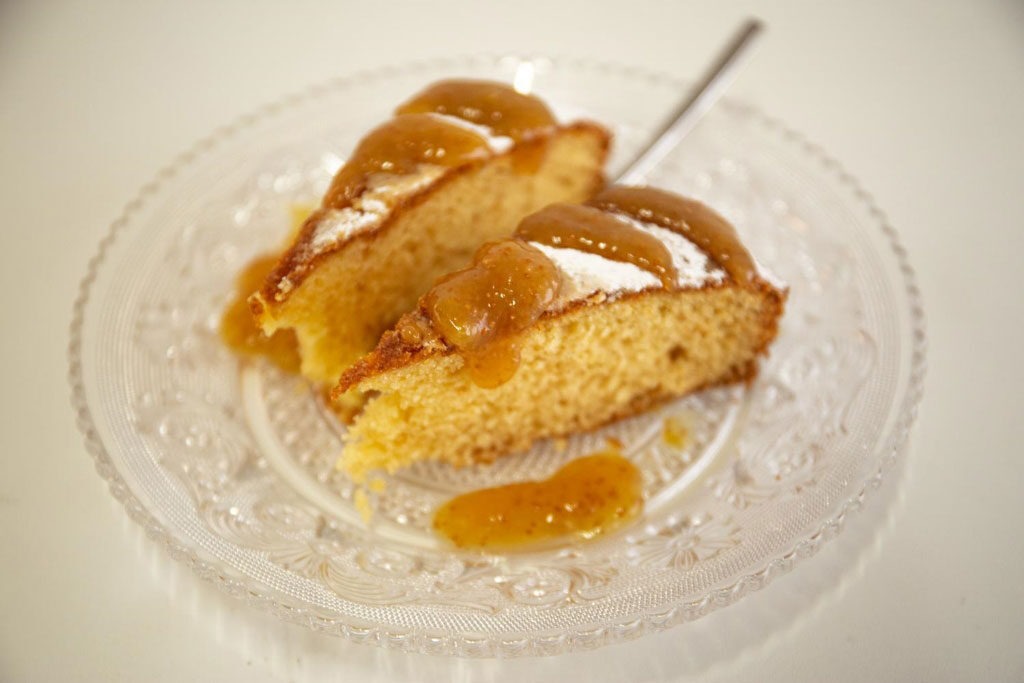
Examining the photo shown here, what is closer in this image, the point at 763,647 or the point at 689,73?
the point at 763,647

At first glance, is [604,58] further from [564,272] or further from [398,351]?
[398,351]

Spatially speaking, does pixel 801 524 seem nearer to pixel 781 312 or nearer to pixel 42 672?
pixel 781 312

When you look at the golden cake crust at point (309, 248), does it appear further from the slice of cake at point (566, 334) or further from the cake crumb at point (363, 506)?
the cake crumb at point (363, 506)

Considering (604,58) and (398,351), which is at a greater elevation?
(604,58)

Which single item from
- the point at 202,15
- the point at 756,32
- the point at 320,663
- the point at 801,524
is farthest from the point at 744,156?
the point at 202,15

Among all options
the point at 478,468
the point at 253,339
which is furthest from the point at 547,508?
the point at 253,339

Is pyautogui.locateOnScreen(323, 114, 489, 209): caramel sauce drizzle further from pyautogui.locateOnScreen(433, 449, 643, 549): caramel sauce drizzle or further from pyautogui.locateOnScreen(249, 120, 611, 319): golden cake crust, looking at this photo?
pyautogui.locateOnScreen(433, 449, 643, 549): caramel sauce drizzle
